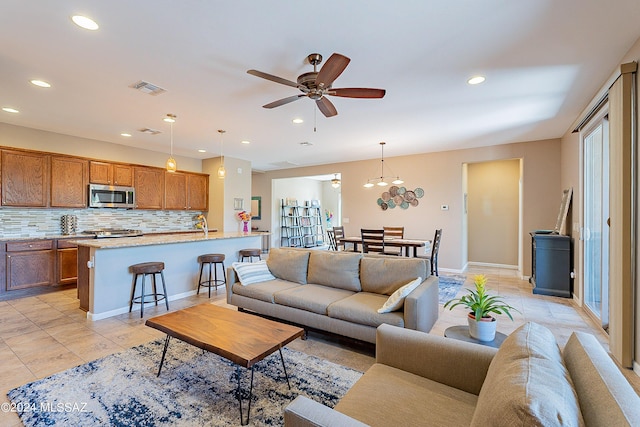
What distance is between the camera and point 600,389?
864 millimetres

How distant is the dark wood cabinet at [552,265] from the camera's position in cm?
459

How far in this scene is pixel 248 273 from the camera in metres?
3.62

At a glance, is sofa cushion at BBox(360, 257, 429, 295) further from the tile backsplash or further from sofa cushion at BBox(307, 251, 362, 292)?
the tile backsplash

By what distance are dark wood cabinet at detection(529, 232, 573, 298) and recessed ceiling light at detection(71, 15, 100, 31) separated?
6.14 m

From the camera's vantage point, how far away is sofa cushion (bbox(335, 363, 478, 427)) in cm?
123

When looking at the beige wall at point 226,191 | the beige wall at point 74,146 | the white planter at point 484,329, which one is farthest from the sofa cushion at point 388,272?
the beige wall at point 74,146

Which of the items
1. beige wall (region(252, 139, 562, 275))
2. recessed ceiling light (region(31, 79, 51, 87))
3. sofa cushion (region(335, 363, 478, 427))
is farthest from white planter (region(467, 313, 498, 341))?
recessed ceiling light (region(31, 79, 51, 87))

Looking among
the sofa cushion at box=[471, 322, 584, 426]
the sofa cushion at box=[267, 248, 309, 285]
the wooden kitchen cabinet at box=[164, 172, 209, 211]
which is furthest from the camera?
the wooden kitchen cabinet at box=[164, 172, 209, 211]

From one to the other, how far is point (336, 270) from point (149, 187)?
500 centimetres

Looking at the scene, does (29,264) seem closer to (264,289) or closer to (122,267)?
(122,267)

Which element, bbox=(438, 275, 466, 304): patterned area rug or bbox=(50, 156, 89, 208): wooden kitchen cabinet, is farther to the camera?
bbox=(50, 156, 89, 208): wooden kitchen cabinet

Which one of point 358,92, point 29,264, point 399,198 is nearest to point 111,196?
point 29,264

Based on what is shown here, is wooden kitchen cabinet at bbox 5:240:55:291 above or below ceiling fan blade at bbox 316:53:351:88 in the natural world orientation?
below

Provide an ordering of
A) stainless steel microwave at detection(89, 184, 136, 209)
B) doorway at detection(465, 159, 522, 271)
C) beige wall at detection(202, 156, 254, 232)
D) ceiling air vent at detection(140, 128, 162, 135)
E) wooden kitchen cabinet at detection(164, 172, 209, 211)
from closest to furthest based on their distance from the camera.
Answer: ceiling air vent at detection(140, 128, 162, 135)
stainless steel microwave at detection(89, 184, 136, 209)
wooden kitchen cabinet at detection(164, 172, 209, 211)
doorway at detection(465, 159, 522, 271)
beige wall at detection(202, 156, 254, 232)
